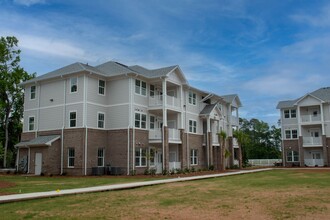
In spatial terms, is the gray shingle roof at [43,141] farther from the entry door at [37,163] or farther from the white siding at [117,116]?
the white siding at [117,116]

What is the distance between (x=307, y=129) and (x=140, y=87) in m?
30.2

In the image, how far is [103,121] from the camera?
3278 cm

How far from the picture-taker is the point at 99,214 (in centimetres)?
1038

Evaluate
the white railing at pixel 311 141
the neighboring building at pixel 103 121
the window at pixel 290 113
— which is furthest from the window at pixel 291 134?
the neighboring building at pixel 103 121

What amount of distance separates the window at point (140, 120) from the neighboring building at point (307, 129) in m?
26.8

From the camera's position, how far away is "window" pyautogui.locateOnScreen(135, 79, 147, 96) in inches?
1293

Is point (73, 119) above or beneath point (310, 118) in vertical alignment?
beneath

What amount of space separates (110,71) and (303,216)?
2607cm

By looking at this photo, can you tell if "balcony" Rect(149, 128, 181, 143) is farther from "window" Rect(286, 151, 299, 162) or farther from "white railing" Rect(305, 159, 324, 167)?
"window" Rect(286, 151, 299, 162)

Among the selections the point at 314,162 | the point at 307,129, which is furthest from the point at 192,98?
the point at 314,162

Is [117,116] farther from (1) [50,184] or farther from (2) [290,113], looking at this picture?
(2) [290,113]

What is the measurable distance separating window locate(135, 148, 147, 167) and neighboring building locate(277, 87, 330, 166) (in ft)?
88.8

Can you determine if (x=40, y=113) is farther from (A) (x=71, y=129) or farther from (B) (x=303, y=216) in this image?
(B) (x=303, y=216)

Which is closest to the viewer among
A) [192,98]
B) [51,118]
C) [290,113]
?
[51,118]
